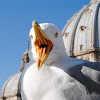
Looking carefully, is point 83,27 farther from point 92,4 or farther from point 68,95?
point 68,95

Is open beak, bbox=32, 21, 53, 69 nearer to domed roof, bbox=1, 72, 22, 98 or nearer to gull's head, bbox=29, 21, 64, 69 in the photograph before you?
gull's head, bbox=29, 21, 64, 69

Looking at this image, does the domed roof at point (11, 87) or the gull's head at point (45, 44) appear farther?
the domed roof at point (11, 87)

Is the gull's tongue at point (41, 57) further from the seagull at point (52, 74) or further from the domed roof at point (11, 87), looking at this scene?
the domed roof at point (11, 87)

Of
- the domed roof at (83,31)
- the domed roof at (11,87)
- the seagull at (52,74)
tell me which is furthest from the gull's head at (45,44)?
the domed roof at (83,31)

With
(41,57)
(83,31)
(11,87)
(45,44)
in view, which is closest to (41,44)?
(45,44)

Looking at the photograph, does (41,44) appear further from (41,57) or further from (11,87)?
(11,87)

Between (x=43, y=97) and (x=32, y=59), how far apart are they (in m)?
0.49

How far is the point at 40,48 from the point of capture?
4.09 metres

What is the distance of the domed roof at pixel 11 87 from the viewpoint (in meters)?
24.2

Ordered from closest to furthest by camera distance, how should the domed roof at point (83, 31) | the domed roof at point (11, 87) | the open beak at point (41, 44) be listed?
1. the open beak at point (41, 44)
2. the domed roof at point (11, 87)
3. the domed roof at point (83, 31)

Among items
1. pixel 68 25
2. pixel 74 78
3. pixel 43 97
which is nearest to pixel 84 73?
pixel 74 78

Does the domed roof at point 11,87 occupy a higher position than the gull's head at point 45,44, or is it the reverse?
the gull's head at point 45,44

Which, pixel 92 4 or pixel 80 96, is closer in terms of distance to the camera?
pixel 80 96

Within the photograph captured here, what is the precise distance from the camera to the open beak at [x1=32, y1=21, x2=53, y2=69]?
4.01m
